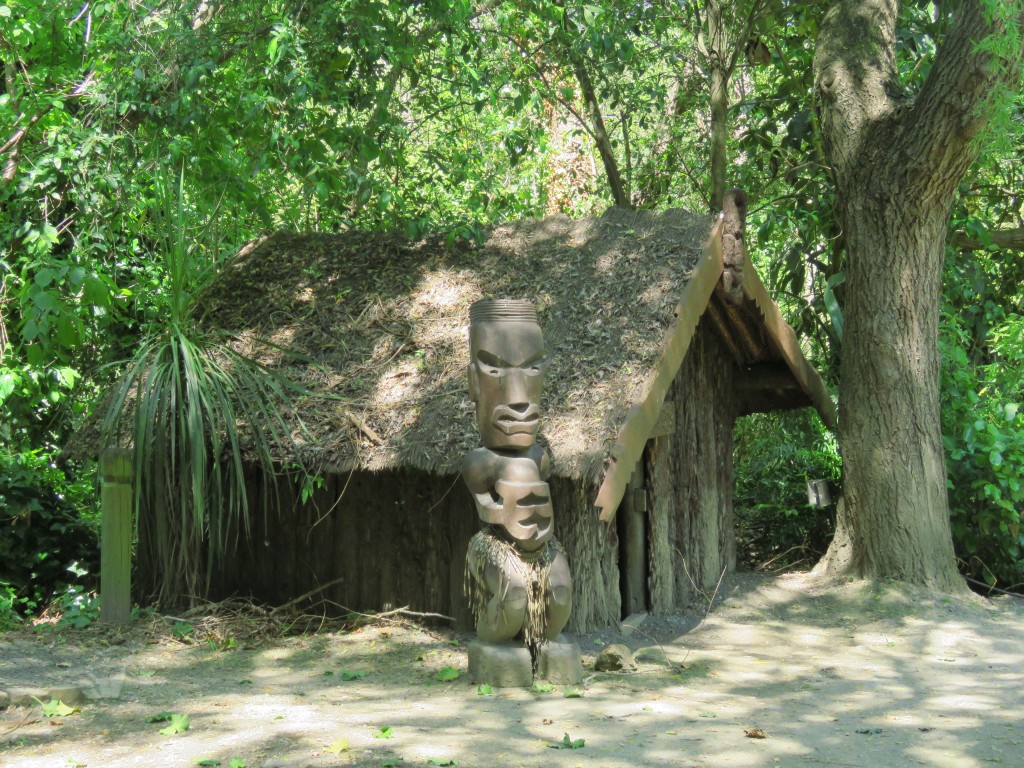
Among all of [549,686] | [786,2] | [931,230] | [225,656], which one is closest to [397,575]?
[225,656]

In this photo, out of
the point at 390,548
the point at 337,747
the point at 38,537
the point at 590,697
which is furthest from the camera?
the point at 38,537

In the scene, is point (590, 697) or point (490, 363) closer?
point (590, 697)

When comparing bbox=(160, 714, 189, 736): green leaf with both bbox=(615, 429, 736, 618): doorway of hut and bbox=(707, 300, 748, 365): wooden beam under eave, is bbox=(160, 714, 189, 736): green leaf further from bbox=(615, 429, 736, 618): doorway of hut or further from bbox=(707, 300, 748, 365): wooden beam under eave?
bbox=(707, 300, 748, 365): wooden beam under eave

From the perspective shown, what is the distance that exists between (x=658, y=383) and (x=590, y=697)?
2.07 meters

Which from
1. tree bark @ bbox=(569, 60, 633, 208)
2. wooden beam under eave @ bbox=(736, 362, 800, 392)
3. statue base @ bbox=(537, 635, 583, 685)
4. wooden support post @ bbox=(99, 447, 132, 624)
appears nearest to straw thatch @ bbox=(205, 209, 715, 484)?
statue base @ bbox=(537, 635, 583, 685)

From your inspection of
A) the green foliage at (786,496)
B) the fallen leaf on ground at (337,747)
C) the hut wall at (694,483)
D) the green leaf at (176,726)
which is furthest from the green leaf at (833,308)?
the green leaf at (176,726)

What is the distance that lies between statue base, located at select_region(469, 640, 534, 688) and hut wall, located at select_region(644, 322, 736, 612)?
234 centimetres

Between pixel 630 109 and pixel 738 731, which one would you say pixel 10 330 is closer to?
pixel 630 109

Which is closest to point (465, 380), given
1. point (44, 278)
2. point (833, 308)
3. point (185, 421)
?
point (185, 421)

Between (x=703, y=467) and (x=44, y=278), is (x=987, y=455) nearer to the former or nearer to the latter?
(x=703, y=467)

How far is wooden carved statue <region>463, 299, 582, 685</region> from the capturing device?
19.5 ft

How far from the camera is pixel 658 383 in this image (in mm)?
6836

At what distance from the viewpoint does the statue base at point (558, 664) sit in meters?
6.01

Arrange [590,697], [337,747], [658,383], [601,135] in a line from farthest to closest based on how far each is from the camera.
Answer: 1. [601,135]
2. [658,383]
3. [590,697]
4. [337,747]
